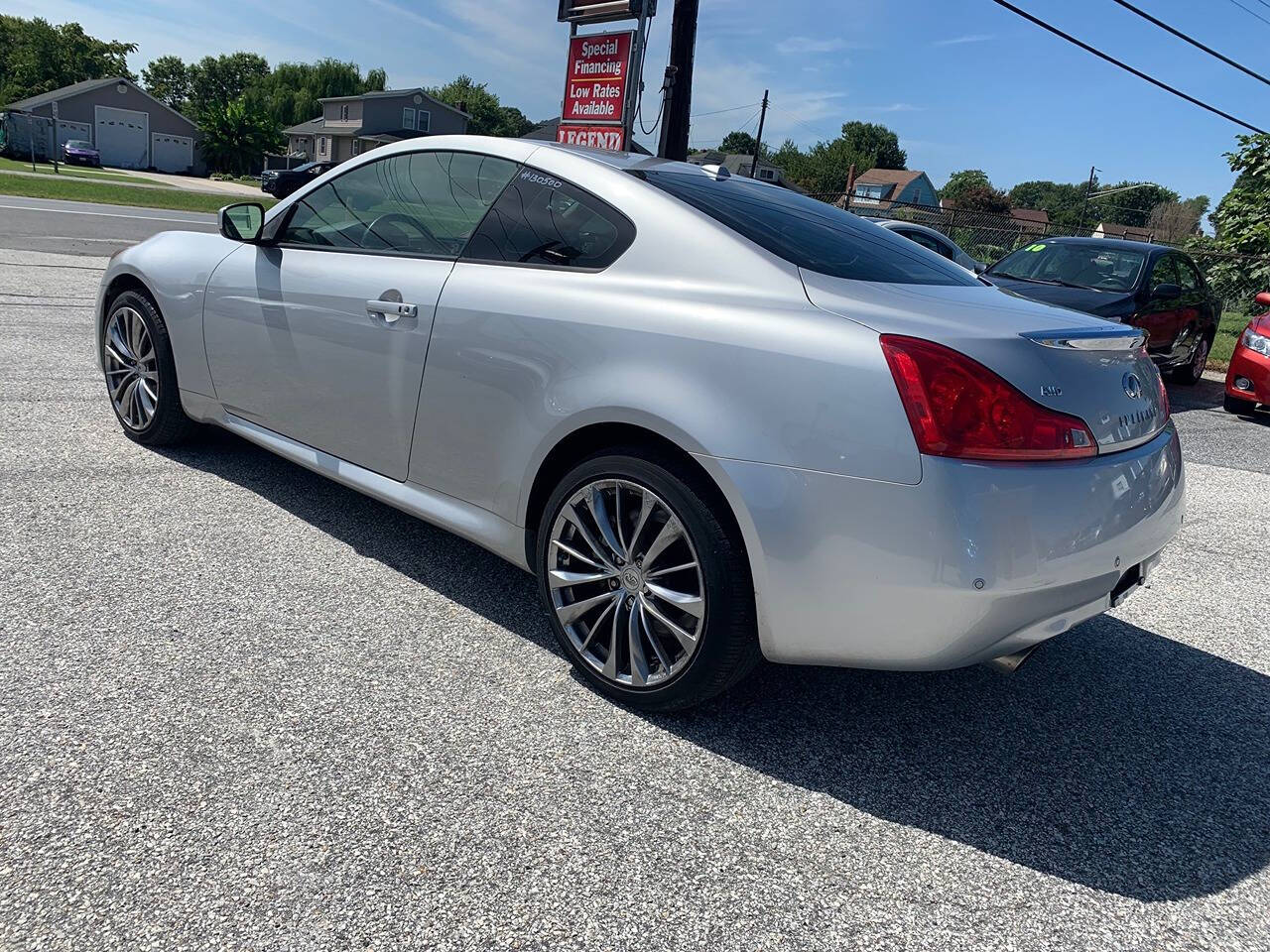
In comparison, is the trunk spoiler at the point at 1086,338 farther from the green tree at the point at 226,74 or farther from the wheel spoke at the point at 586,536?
the green tree at the point at 226,74

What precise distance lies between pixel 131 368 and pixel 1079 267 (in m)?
9.16

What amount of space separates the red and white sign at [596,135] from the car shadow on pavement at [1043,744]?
31.1 ft

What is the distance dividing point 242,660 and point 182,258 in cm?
234

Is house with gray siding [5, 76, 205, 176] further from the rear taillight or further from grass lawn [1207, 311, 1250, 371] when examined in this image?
the rear taillight

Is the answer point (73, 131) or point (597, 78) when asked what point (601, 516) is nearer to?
point (597, 78)

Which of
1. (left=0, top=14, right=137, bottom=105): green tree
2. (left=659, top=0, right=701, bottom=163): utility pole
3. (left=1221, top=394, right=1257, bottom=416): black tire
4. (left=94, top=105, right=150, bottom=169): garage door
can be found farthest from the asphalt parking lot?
(left=0, top=14, right=137, bottom=105): green tree

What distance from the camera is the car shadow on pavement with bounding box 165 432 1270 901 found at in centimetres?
244

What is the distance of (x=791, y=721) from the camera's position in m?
2.89

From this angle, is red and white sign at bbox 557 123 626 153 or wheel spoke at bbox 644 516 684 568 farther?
red and white sign at bbox 557 123 626 153

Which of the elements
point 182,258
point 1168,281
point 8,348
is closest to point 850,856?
point 182,258

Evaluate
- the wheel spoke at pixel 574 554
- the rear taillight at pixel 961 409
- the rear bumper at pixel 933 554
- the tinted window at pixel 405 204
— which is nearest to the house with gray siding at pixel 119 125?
the tinted window at pixel 405 204

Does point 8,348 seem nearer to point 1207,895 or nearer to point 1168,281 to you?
point 1207,895

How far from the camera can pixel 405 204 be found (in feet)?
11.8

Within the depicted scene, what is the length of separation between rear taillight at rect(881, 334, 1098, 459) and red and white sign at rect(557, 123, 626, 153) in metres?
10.5
